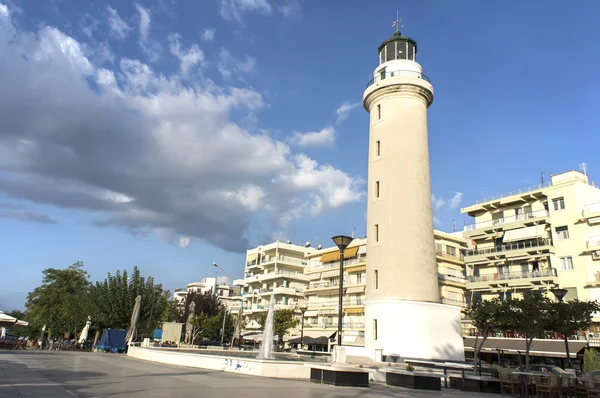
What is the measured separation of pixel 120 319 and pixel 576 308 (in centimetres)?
3247

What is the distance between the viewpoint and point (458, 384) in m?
16.4

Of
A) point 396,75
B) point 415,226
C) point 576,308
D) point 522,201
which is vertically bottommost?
point 576,308

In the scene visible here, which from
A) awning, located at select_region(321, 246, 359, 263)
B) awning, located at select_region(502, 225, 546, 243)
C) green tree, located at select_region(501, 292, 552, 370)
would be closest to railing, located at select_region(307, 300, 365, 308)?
awning, located at select_region(321, 246, 359, 263)

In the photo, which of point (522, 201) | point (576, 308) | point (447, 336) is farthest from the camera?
point (522, 201)

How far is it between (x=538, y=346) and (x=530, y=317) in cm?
1547

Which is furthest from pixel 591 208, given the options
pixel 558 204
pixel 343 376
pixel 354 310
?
pixel 343 376

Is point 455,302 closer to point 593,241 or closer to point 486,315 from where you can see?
point 593,241

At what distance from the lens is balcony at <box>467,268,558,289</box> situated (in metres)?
35.5

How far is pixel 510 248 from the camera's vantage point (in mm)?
39656

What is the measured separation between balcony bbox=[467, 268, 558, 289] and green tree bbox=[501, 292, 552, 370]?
60.6ft

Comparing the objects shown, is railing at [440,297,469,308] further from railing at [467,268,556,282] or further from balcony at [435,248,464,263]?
balcony at [435,248,464,263]

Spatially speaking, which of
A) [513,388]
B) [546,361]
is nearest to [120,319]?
[513,388]

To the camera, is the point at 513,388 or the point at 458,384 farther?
the point at 458,384

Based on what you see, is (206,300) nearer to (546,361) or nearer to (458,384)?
(546,361)
